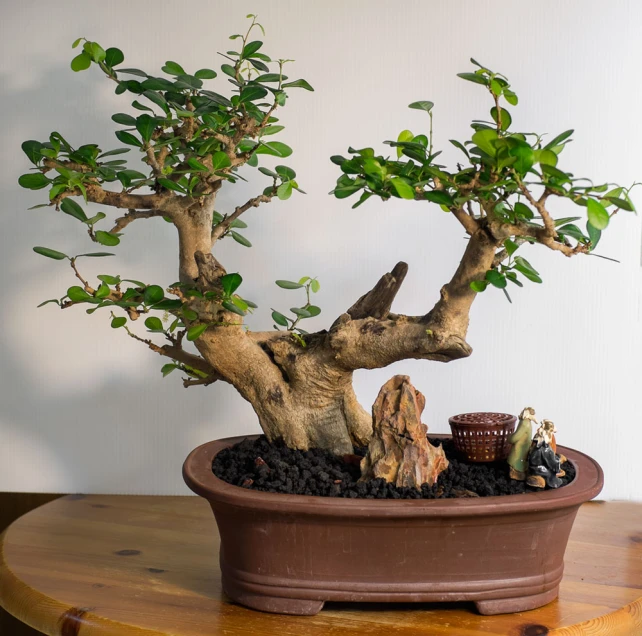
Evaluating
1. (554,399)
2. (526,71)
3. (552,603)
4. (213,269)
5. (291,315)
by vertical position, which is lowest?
(552,603)

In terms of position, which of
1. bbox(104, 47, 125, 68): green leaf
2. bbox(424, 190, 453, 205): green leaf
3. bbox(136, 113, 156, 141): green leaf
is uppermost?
bbox(104, 47, 125, 68): green leaf

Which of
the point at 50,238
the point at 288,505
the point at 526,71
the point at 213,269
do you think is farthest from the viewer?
the point at 50,238

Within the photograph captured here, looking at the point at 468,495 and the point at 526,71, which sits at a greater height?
the point at 526,71

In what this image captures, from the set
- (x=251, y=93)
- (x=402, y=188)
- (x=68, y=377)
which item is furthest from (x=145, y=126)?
(x=68, y=377)

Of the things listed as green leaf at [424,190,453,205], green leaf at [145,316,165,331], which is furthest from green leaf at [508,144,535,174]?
green leaf at [145,316,165,331]

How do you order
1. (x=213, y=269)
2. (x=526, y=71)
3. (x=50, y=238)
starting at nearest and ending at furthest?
(x=213, y=269)
(x=526, y=71)
(x=50, y=238)

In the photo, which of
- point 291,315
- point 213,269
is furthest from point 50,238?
point 213,269

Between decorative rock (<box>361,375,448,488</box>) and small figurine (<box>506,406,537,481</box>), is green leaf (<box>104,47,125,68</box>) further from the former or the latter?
small figurine (<box>506,406,537,481</box>)

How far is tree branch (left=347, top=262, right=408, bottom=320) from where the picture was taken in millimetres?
1288

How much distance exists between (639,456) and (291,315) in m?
0.79

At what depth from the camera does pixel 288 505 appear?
3.40ft

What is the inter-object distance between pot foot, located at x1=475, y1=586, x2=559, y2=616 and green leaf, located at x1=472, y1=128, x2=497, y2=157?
0.58m

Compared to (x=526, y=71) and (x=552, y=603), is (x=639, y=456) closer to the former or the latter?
(x=552, y=603)

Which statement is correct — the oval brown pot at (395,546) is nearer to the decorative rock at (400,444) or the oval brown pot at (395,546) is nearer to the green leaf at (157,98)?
the decorative rock at (400,444)
